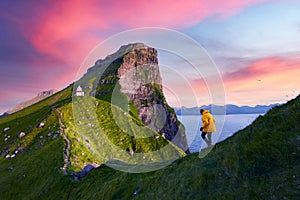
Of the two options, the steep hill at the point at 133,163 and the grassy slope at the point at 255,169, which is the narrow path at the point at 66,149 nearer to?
the steep hill at the point at 133,163

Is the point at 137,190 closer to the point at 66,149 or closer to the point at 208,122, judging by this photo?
the point at 208,122

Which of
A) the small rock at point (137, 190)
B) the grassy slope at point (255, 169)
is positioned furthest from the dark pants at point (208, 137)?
the small rock at point (137, 190)

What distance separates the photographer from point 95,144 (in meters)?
107

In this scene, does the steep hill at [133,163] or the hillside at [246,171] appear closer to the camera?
the hillside at [246,171]

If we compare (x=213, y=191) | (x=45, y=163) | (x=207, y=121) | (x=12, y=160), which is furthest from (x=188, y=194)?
(x=12, y=160)

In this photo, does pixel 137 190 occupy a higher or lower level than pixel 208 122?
lower

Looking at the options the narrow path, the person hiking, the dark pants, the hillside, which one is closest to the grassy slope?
the hillside

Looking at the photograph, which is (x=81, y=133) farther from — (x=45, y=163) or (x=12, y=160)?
(x=12, y=160)

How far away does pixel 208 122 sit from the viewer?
25125 mm

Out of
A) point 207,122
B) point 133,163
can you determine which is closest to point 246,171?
point 207,122

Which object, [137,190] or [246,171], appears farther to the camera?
[137,190]

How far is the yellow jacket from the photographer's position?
2508cm

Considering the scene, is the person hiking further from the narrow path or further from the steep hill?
the narrow path

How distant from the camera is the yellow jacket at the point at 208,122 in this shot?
25078 mm
